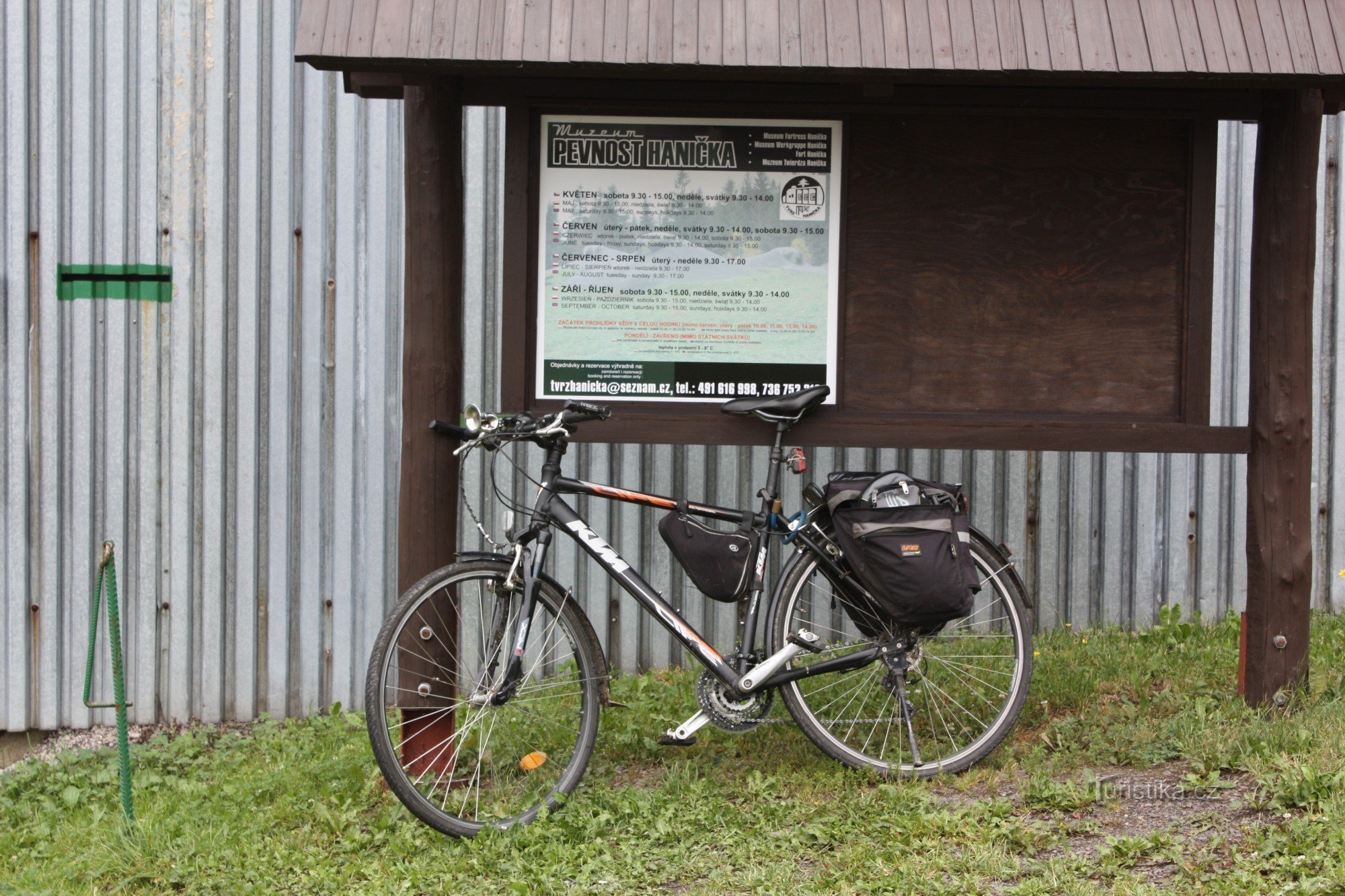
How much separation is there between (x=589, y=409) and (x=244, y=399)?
8.28 ft

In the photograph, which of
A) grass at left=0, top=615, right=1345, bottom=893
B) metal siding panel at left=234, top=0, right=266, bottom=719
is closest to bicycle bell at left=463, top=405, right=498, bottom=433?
grass at left=0, top=615, right=1345, bottom=893

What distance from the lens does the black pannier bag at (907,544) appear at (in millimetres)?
3887

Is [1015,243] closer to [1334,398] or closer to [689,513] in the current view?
[689,513]

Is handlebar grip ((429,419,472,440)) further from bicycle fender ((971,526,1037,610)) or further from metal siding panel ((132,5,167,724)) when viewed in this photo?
metal siding panel ((132,5,167,724))

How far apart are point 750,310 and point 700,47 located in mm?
970

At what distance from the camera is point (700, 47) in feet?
12.1

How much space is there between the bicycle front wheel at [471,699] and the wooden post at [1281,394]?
2478 millimetres

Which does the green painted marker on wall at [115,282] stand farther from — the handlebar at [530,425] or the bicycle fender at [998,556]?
the bicycle fender at [998,556]

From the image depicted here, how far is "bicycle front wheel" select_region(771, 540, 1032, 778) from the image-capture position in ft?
13.2

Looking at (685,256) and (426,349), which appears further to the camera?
(685,256)

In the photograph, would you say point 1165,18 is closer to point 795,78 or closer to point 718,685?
point 795,78

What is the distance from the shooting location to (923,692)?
4.53m

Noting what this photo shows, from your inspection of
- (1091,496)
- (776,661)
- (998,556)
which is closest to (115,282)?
(776,661)

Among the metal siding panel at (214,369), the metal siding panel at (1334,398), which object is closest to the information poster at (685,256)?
the metal siding panel at (214,369)
